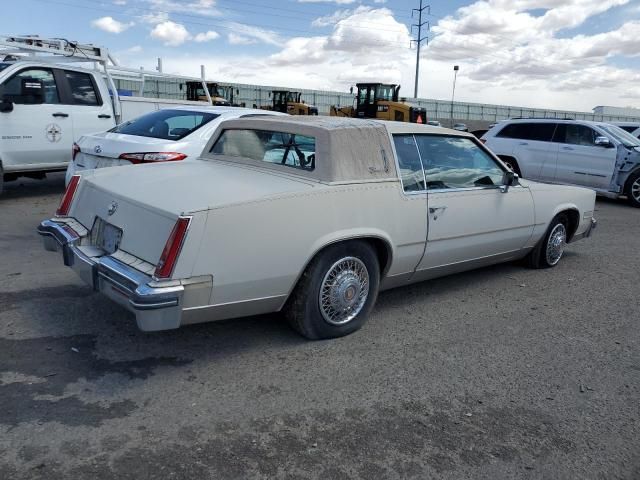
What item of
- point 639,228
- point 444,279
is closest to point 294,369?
point 444,279

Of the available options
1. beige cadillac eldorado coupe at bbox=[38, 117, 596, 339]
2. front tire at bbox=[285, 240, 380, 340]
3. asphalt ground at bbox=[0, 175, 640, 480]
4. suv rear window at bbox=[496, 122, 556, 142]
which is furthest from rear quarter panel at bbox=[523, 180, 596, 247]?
suv rear window at bbox=[496, 122, 556, 142]

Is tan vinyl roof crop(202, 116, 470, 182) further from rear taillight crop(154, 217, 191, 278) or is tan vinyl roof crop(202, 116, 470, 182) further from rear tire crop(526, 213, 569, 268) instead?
rear tire crop(526, 213, 569, 268)

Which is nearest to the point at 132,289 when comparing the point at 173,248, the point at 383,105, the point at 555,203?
the point at 173,248

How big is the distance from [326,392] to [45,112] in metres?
A: 7.25

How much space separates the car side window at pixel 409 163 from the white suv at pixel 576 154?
8585mm

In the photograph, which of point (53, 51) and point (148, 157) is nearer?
point (148, 157)

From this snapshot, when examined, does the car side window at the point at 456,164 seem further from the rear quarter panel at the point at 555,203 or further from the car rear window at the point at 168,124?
the car rear window at the point at 168,124

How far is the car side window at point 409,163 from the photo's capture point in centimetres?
430

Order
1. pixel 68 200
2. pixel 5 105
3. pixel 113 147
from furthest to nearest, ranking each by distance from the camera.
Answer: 1. pixel 5 105
2. pixel 113 147
3. pixel 68 200

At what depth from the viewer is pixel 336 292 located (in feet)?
12.8

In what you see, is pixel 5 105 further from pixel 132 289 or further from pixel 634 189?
pixel 634 189

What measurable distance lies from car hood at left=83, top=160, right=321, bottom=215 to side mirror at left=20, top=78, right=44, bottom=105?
15.8 feet

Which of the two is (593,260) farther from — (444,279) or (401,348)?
(401,348)

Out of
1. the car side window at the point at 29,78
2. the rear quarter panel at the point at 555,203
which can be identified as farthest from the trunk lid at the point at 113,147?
the rear quarter panel at the point at 555,203
